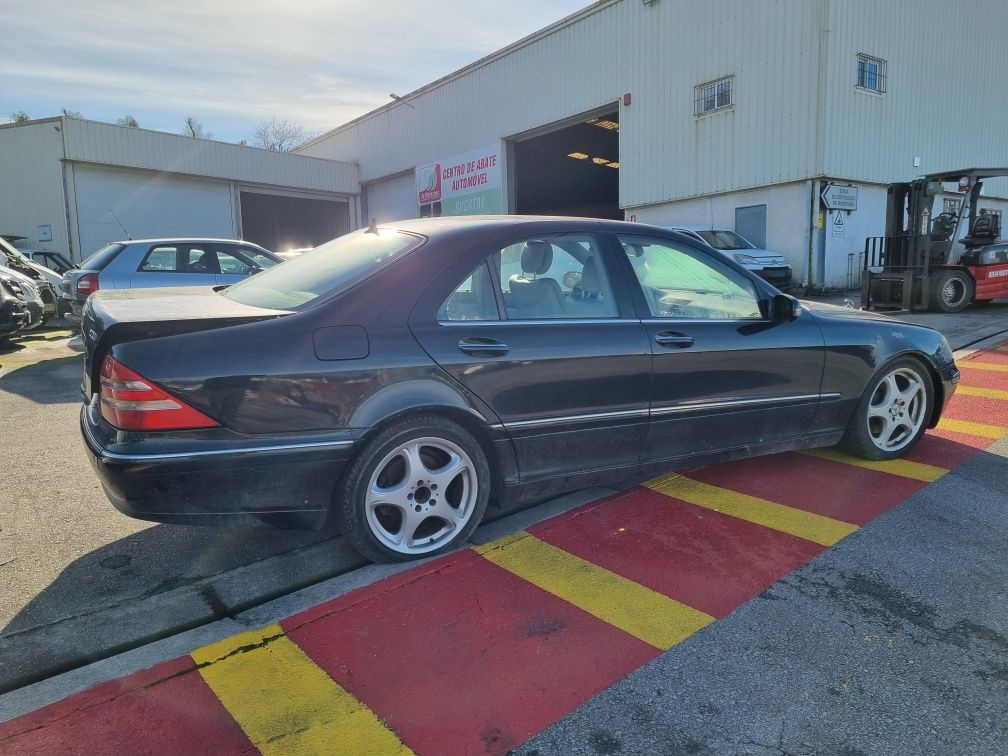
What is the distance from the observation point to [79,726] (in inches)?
84.1

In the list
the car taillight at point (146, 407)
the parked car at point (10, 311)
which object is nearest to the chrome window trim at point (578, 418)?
the car taillight at point (146, 407)

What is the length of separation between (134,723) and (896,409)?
4.49m

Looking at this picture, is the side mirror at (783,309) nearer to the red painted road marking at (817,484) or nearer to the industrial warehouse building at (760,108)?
the red painted road marking at (817,484)

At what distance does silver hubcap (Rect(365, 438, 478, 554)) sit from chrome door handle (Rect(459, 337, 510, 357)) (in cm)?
41

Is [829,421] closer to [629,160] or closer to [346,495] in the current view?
[346,495]

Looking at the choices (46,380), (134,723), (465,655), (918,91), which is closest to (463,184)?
(918,91)

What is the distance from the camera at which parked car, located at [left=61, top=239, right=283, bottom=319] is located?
8.80m

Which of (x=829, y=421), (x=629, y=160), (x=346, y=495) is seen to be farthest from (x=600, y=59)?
(x=346, y=495)

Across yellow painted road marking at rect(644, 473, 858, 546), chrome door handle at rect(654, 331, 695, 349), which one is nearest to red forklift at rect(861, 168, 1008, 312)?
yellow painted road marking at rect(644, 473, 858, 546)

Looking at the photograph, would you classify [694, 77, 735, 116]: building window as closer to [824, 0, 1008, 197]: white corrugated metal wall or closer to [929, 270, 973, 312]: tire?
[824, 0, 1008, 197]: white corrugated metal wall

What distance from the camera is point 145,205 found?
23000 millimetres

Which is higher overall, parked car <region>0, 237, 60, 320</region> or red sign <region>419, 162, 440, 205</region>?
red sign <region>419, 162, 440, 205</region>

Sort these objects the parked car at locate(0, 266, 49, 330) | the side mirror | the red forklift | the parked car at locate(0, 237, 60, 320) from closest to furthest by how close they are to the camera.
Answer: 1. the side mirror
2. the parked car at locate(0, 266, 49, 330)
3. the parked car at locate(0, 237, 60, 320)
4. the red forklift

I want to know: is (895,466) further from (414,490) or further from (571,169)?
(571,169)
